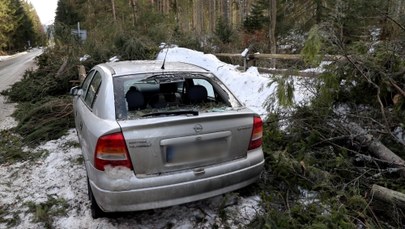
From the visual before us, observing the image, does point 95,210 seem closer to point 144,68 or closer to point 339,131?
point 144,68

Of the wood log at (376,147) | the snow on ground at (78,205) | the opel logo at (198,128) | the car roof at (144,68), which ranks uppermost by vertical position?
the car roof at (144,68)

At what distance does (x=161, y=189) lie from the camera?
2777 mm

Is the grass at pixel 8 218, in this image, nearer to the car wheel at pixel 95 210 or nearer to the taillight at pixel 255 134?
the car wheel at pixel 95 210

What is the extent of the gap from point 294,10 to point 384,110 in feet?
59.4

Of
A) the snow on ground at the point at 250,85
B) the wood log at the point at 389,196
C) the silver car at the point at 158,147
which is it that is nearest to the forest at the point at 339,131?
the wood log at the point at 389,196

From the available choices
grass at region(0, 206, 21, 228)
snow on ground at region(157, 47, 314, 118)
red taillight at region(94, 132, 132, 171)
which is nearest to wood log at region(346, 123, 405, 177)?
snow on ground at region(157, 47, 314, 118)

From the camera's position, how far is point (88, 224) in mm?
3236

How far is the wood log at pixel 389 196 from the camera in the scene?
9.51ft

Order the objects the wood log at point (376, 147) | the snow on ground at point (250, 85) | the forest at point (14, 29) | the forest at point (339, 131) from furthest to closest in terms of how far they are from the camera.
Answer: the forest at point (14, 29) → the snow on ground at point (250, 85) → the wood log at point (376, 147) → the forest at point (339, 131)

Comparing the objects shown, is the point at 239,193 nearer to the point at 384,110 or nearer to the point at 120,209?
the point at 120,209

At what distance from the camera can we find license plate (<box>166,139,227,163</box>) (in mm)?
2818

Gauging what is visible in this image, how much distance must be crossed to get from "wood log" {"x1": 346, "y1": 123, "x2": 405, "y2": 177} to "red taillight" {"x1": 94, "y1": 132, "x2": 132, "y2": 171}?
2.82 metres

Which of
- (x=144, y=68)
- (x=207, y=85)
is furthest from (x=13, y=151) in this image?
(x=207, y=85)

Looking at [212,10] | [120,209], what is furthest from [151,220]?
[212,10]
